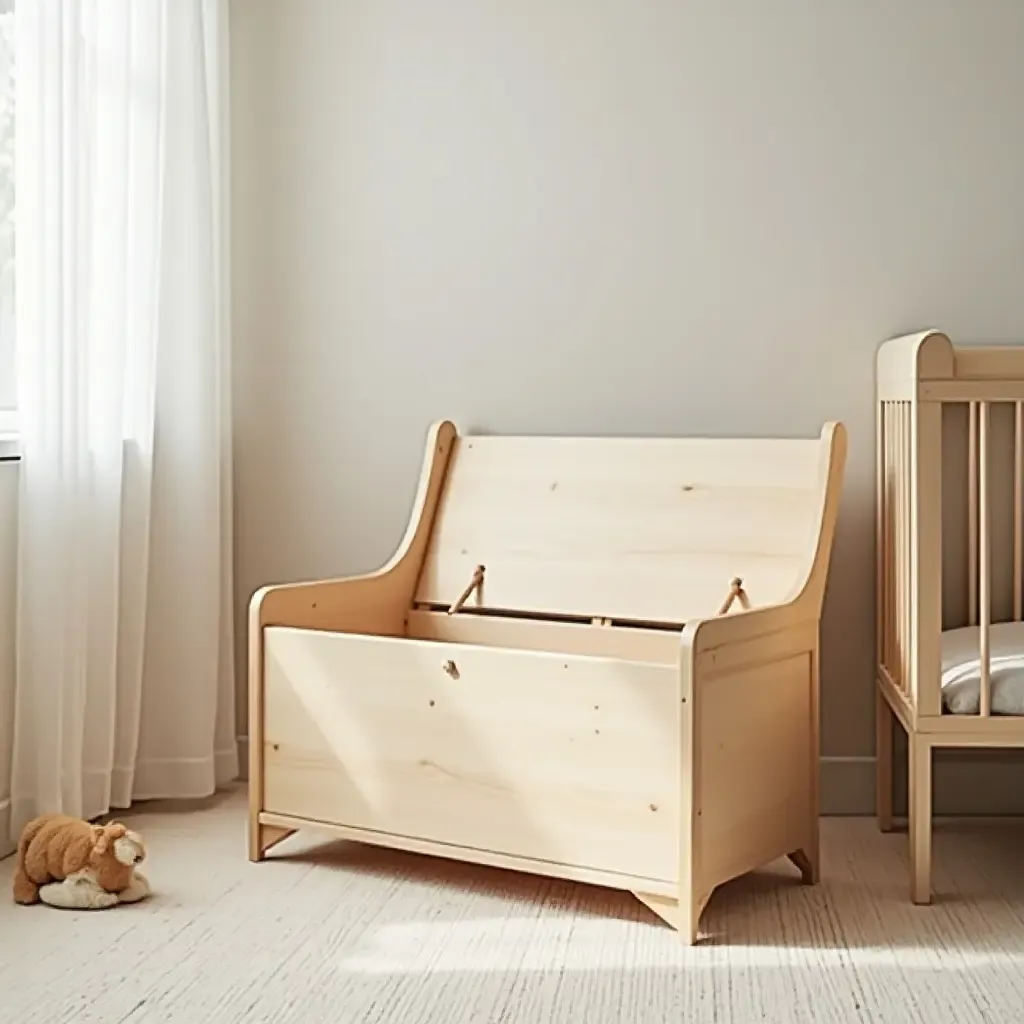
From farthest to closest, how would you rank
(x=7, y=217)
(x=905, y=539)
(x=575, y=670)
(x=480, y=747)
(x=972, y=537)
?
(x=972, y=537) → (x=7, y=217) → (x=905, y=539) → (x=480, y=747) → (x=575, y=670)

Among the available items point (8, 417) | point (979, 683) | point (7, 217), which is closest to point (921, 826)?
point (979, 683)

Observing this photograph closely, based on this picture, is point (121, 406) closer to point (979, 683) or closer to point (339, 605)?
point (339, 605)

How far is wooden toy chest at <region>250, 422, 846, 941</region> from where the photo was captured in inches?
93.0

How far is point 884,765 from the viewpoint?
3.04 m

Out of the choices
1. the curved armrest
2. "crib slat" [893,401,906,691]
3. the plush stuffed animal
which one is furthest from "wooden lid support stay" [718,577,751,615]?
the plush stuffed animal

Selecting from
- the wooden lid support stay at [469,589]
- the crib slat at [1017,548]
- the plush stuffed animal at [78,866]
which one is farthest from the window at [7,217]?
the crib slat at [1017,548]

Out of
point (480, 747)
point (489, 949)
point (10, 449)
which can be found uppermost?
point (10, 449)

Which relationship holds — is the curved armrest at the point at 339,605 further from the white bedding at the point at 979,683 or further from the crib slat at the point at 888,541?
the white bedding at the point at 979,683

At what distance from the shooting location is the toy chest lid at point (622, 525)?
9.07 ft

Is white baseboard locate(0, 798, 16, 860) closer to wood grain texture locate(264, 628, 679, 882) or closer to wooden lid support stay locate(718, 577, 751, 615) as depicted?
wood grain texture locate(264, 628, 679, 882)

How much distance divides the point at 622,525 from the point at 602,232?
2.12ft

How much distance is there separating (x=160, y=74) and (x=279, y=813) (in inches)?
56.6

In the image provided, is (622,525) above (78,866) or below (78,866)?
above

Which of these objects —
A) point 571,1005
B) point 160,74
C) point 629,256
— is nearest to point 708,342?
point 629,256
